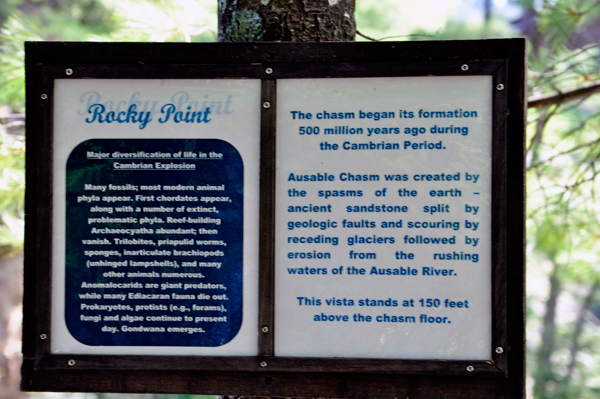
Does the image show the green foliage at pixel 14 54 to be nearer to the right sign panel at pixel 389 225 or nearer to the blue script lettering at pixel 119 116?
the blue script lettering at pixel 119 116

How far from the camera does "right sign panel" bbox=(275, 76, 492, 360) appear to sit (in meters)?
1.23

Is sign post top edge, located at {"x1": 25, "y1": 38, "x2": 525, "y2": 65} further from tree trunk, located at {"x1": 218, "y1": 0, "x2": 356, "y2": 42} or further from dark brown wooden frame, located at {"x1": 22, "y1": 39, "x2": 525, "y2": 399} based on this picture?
tree trunk, located at {"x1": 218, "y1": 0, "x2": 356, "y2": 42}

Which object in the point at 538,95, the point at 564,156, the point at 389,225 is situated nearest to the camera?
the point at 389,225

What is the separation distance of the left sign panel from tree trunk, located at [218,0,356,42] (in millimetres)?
206

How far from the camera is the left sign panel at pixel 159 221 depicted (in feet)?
4.13

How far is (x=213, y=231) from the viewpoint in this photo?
1.26 meters

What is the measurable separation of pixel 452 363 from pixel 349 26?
1.04 metres

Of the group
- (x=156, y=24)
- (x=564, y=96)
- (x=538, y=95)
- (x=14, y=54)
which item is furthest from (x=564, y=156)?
(x=14, y=54)

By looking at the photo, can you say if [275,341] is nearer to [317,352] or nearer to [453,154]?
[317,352]

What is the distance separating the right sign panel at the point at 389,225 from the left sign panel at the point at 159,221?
0.12 meters

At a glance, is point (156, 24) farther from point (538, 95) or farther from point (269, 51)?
point (538, 95)

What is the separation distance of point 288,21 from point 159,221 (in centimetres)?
71

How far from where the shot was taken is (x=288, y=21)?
4.56 feet

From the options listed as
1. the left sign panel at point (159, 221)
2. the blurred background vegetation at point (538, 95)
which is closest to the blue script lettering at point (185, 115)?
the left sign panel at point (159, 221)
